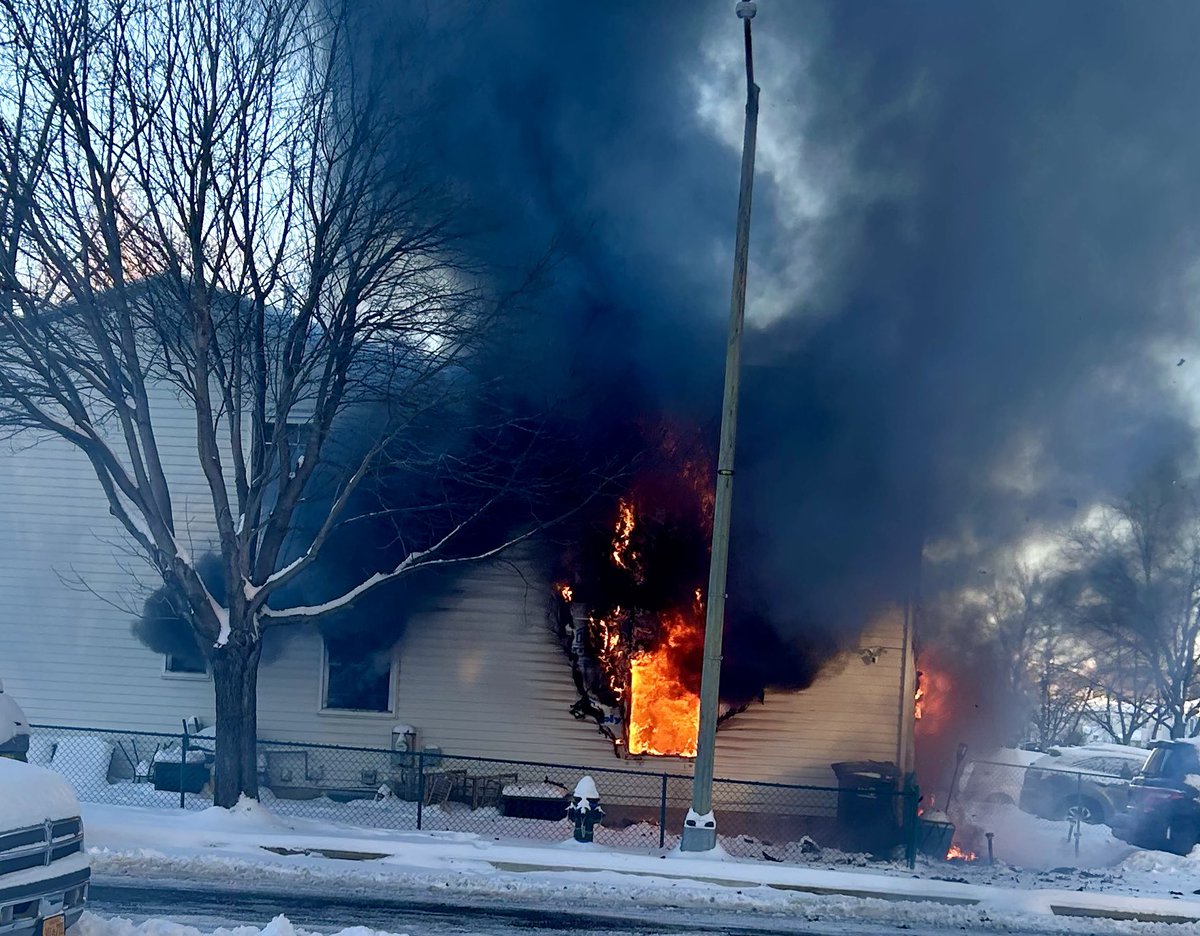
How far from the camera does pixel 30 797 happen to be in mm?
5863

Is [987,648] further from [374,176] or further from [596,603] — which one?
[374,176]

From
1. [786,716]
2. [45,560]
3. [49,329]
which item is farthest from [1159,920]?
[45,560]

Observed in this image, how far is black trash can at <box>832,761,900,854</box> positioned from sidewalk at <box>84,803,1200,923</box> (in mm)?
1997

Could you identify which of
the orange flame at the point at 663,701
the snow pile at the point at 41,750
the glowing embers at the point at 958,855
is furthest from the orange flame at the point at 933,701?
the snow pile at the point at 41,750

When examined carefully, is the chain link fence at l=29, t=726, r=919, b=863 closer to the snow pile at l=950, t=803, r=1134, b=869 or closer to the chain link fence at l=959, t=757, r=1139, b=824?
the snow pile at l=950, t=803, r=1134, b=869

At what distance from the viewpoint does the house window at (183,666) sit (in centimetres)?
1534

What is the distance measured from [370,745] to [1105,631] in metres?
17.9

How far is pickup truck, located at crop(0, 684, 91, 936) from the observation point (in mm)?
5562

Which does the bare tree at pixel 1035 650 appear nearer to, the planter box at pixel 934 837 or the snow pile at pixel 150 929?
the planter box at pixel 934 837

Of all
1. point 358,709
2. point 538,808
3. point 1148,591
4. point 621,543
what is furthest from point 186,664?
point 1148,591

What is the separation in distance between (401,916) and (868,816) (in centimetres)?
712

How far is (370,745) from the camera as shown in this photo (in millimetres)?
14914

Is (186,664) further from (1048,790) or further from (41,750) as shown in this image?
(1048,790)

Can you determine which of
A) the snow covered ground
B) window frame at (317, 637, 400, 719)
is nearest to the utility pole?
the snow covered ground
